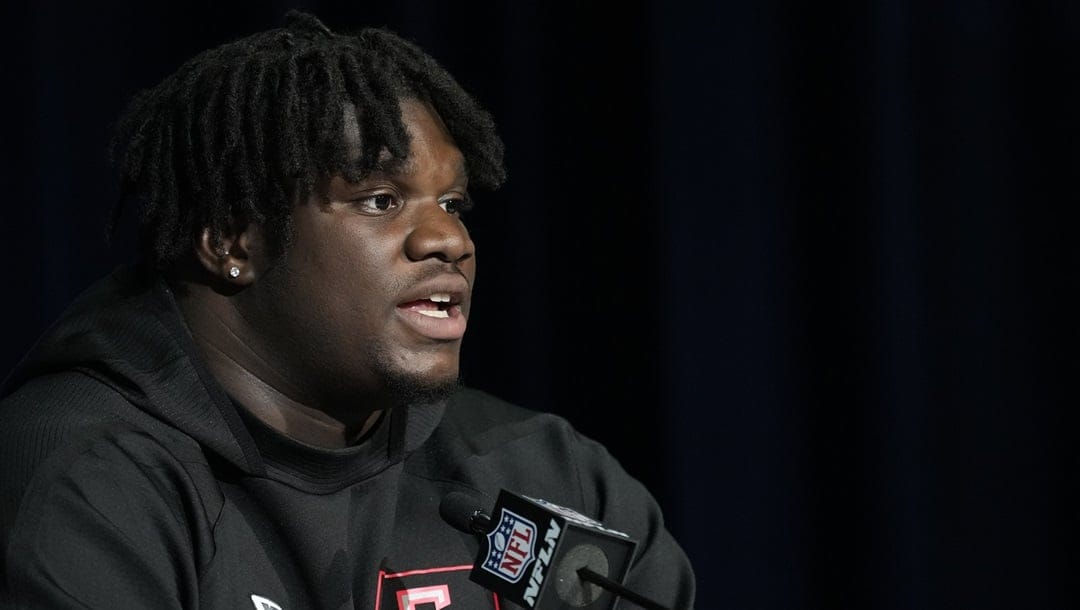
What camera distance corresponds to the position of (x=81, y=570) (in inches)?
49.1

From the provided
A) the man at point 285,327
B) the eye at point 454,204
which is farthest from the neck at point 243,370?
the eye at point 454,204

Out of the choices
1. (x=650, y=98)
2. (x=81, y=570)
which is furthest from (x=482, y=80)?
(x=81, y=570)

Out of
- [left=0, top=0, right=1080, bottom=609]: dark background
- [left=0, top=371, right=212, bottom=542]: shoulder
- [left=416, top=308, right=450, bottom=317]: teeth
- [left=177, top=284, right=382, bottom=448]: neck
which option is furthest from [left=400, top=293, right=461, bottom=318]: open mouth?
[left=0, top=0, right=1080, bottom=609]: dark background

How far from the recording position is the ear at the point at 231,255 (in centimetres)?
149

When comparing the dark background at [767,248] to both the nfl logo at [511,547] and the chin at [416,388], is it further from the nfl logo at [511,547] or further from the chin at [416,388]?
the nfl logo at [511,547]

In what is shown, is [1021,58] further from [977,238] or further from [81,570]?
[81,570]

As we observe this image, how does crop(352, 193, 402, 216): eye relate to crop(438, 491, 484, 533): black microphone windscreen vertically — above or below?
above

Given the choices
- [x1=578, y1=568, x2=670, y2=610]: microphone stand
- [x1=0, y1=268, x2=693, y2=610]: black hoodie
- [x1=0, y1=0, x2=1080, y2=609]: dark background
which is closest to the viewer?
[x1=578, y1=568, x2=670, y2=610]: microphone stand

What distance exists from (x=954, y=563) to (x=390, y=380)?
3.44ft

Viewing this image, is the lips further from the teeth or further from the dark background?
the dark background

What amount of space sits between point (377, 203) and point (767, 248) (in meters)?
0.91

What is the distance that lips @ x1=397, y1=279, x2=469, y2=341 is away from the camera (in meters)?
1.47

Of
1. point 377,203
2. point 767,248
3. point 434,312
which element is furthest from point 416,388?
point 767,248

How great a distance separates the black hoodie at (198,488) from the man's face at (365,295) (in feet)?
0.25
